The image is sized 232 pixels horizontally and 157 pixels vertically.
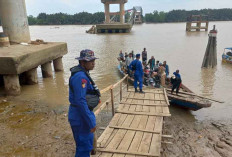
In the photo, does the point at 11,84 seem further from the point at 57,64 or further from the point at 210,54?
the point at 210,54

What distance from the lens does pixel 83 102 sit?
2.92 meters

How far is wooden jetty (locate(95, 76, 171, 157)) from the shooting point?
421 centimetres

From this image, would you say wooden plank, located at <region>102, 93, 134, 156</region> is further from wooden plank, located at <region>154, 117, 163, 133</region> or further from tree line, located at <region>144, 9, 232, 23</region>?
tree line, located at <region>144, 9, 232, 23</region>

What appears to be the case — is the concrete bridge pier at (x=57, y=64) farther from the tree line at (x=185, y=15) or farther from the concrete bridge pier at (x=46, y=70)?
the tree line at (x=185, y=15)

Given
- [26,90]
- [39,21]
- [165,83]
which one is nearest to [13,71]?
[26,90]

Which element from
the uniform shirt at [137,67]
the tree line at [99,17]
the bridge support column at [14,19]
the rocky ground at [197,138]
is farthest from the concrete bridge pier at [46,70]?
the tree line at [99,17]

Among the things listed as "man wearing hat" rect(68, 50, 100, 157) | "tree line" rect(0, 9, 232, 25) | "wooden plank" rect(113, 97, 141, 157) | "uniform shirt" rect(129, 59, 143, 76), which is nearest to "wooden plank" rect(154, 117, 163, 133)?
"wooden plank" rect(113, 97, 141, 157)

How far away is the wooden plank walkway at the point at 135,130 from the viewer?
13.8 ft

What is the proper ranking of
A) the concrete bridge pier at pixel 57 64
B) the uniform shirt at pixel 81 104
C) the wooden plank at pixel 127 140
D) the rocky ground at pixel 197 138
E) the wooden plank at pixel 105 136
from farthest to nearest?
the concrete bridge pier at pixel 57 64 → the rocky ground at pixel 197 138 → the wooden plank at pixel 105 136 → the wooden plank at pixel 127 140 → the uniform shirt at pixel 81 104

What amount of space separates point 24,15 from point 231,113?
39.6 feet

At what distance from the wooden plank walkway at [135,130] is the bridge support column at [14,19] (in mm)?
8354

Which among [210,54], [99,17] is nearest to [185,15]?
[99,17]

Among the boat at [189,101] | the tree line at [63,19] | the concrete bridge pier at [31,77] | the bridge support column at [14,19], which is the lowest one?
the boat at [189,101]

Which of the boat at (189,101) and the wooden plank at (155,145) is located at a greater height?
the wooden plank at (155,145)
